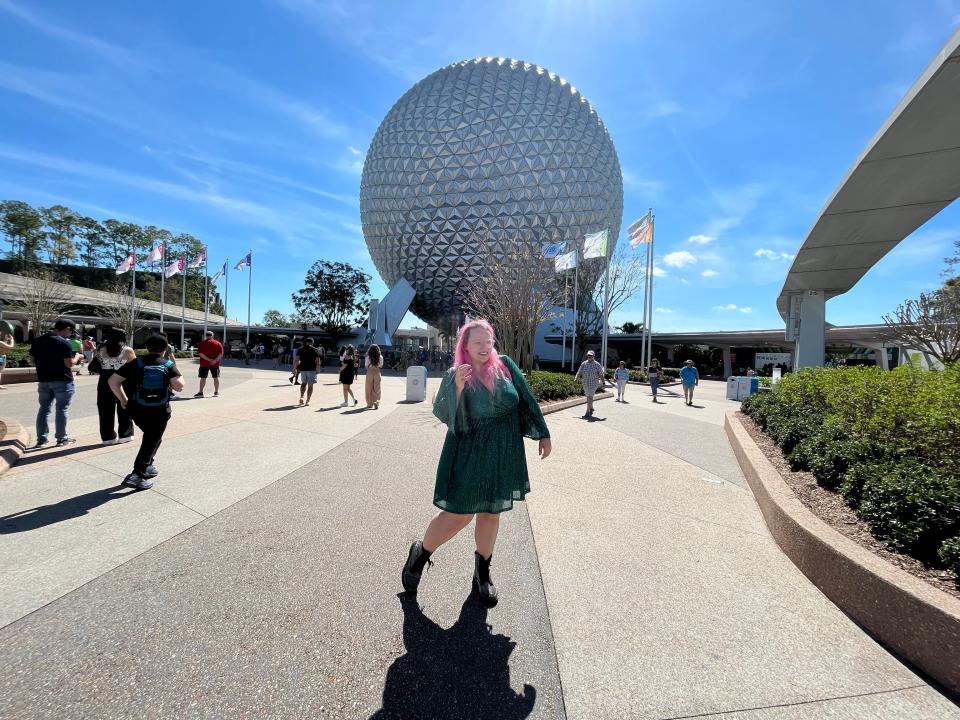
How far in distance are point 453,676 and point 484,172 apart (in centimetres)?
3202

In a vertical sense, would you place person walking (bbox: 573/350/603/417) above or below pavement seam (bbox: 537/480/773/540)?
above

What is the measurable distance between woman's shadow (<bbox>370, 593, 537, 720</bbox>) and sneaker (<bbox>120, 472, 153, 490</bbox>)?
135 inches

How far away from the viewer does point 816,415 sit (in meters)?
6.34

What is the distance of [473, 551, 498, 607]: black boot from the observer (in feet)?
8.61

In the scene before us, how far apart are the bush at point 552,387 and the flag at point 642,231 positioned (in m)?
8.51

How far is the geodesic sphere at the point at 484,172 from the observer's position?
30.8 metres

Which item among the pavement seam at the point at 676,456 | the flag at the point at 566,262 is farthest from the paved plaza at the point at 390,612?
the flag at the point at 566,262

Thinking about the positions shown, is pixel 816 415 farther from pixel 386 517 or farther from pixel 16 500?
pixel 16 500

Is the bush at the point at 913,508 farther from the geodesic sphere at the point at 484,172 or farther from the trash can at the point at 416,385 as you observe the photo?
the geodesic sphere at the point at 484,172

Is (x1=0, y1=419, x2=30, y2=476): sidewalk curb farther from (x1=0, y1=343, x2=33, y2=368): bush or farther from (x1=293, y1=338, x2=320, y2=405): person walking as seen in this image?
(x1=0, y1=343, x2=33, y2=368): bush

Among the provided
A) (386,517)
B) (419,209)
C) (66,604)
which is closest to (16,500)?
(66,604)

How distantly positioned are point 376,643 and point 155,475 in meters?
3.82

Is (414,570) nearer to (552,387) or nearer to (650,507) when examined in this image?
(650,507)

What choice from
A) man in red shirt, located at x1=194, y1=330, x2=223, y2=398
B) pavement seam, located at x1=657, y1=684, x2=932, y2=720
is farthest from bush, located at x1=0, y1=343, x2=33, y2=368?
pavement seam, located at x1=657, y1=684, x2=932, y2=720
